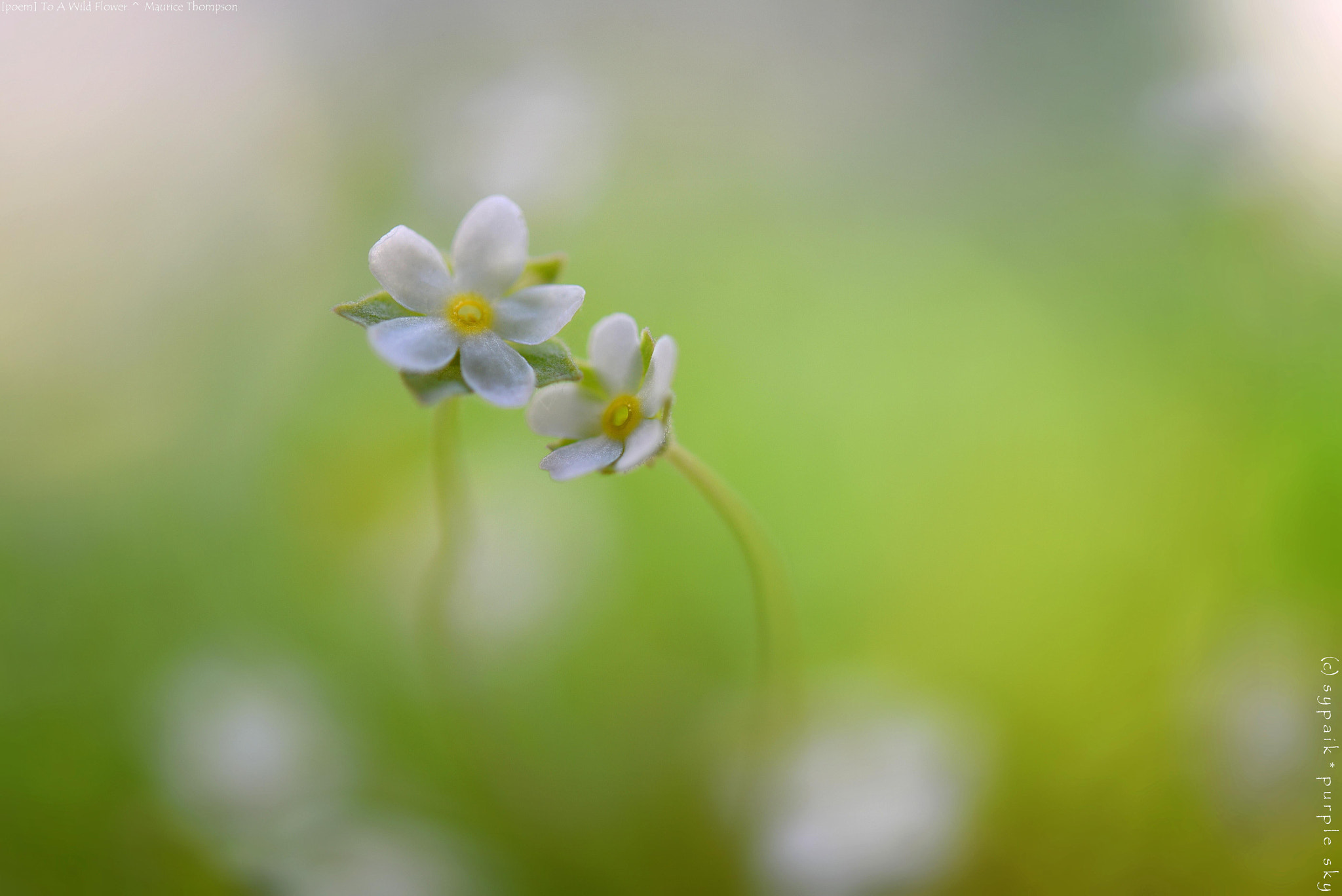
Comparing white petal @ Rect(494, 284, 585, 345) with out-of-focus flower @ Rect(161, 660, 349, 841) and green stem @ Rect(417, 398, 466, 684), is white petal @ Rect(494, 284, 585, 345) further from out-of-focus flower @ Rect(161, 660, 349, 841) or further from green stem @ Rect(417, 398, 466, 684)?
out-of-focus flower @ Rect(161, 660, 349, 841)

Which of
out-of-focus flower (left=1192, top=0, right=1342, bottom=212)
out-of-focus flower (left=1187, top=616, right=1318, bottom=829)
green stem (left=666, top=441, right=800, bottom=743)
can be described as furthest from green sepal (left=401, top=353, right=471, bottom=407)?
out-of-focus flower (left=1192, top=0, right=1342, bottom=212)

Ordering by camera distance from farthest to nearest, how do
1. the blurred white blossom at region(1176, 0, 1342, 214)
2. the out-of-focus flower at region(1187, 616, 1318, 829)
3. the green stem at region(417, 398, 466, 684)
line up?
1. the blurred white blossom at region(1176, 0, 1342, 214)
2. the out-of-focus flower at region(1187, 616, 1318, 829)
3. the green stem at region(417, 398, 466, 684)

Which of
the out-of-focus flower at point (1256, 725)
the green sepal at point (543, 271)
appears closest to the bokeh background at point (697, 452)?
the out-of-focus flower at point (1256, 725)

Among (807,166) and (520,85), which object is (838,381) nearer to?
(807,166)

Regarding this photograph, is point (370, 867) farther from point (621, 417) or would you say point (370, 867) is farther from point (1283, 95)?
point (1283, 95)

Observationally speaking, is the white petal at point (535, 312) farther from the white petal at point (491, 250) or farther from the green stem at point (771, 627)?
the green stem at point (771, 627)

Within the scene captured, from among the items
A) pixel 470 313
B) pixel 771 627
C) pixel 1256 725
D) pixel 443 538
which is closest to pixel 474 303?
pixel 470 313

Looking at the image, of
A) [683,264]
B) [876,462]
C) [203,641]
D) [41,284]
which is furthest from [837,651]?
[41,284]
